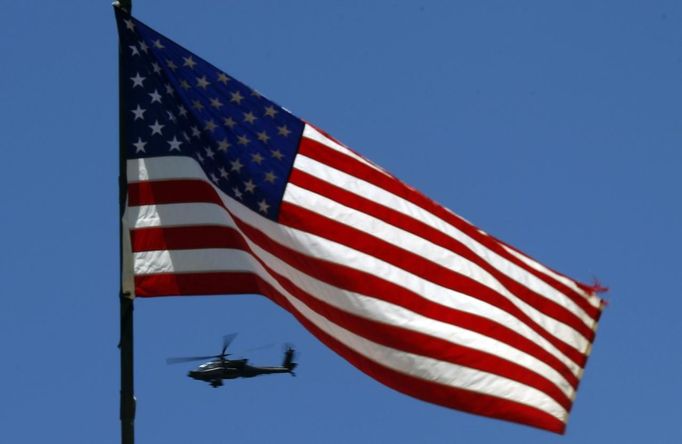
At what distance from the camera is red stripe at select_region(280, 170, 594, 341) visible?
23.6 m

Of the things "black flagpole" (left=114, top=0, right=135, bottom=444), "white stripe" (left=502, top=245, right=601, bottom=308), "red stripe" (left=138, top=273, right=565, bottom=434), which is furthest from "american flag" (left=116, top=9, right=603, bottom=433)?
"white stripe" (left=502, top=245, right=601, bottom=308)

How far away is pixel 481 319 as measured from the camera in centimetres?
2353

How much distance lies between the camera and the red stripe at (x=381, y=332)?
22922 millimetres

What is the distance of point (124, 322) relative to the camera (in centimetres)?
2142

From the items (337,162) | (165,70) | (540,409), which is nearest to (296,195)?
(337,162)

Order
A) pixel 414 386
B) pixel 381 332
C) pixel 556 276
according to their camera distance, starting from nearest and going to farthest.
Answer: pixel 414 386, pixel 381 332, pixel 556 276

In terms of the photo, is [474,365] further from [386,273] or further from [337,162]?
[337,162]

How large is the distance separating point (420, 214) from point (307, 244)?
5.78 feet

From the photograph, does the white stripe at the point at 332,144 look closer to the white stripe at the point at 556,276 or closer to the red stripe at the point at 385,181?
the red stripe at the point at 385,181

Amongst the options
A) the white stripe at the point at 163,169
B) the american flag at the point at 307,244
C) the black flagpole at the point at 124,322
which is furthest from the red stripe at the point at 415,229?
the black flagpole at the point at 124,322

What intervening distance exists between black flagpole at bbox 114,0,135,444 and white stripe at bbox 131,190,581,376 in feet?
2.13

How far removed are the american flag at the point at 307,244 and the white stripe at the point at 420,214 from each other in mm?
21

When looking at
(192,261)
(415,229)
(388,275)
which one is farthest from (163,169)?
(415,229)

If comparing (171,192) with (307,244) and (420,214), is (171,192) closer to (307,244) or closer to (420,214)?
(307,244)
